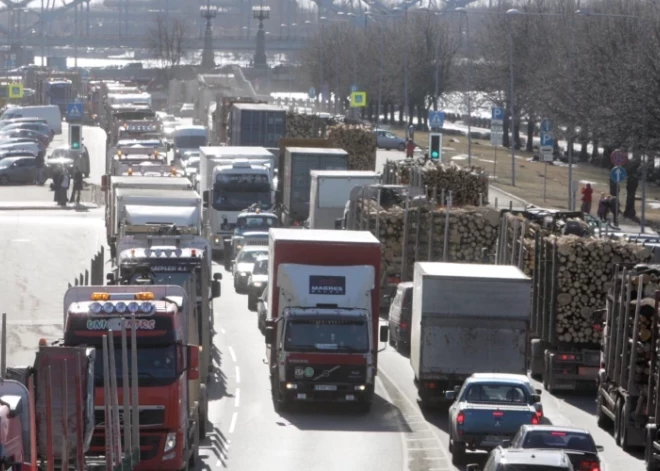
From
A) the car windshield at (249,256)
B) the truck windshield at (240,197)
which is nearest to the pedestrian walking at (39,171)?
the truck windshield at (240,197)

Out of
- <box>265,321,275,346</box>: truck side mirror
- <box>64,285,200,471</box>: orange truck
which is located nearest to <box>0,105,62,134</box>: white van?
<box>265,321,275,346</box>: truck side mirror

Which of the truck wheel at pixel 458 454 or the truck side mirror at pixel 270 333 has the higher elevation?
the truck side mirror at pixel 270 333

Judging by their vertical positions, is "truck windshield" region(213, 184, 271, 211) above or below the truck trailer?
below

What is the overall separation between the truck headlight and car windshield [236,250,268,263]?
2493cm

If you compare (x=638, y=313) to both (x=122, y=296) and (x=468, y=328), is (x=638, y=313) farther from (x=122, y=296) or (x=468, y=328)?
(x=122, y=296)

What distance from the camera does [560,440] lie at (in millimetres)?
20781

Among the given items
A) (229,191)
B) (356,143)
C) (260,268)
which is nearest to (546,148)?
(229,191)

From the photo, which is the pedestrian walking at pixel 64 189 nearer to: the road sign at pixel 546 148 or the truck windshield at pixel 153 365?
the road sign at pixel 546 148

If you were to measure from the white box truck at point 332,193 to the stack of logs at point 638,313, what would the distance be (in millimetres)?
22660

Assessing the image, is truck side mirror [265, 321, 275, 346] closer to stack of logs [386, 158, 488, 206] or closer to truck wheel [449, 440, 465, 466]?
truck wheel [449, 440, 465, 466]

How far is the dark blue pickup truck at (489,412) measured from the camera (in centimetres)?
2422

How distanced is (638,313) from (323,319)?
5836 millimetres

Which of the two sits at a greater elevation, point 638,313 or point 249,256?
point 638,313

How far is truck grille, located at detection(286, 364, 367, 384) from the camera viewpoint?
94.1 ft
